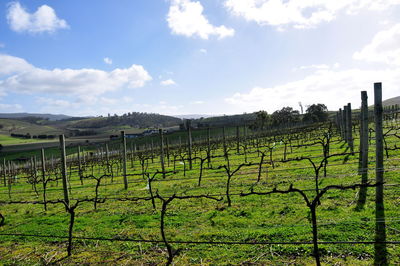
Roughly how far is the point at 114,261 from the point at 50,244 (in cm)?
243

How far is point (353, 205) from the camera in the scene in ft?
21.6

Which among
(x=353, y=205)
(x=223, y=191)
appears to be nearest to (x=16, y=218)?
(x=223, y=191)

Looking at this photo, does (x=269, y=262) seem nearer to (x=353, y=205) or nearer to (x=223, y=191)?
(x=353, y=205)

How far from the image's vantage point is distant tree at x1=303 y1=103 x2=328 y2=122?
258 feet

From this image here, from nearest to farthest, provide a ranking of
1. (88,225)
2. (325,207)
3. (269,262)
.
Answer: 1. (269,262)
2. (325,207)
3. (88,225)

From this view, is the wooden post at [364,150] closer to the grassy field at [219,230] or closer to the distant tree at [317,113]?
the grassy field at [219,230]

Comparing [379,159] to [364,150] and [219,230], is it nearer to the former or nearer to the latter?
[364,150]

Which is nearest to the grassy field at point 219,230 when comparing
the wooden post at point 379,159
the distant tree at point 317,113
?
the wooden post at point 379,159

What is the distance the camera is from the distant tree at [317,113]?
78.8 metres

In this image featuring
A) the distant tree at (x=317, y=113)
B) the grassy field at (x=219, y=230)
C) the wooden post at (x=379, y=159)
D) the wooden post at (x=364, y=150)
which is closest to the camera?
the grassy field at (x=219, y=230)

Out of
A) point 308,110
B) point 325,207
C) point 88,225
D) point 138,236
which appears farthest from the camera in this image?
point 308,110

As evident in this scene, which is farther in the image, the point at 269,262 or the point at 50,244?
the point at 50,244

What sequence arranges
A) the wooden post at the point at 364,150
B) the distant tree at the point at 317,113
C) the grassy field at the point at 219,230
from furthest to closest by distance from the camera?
the distant tree at the point at 317,113 < the wooden post at the point at 364,150 < the grassy field at the point at 219,230

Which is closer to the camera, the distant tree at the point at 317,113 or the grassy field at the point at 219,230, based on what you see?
the grassy field at the point at 219,230
